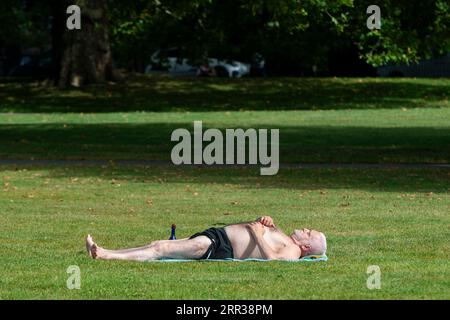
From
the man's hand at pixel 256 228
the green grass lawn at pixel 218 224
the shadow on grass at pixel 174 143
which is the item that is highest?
the man's hand at pixel 256 228

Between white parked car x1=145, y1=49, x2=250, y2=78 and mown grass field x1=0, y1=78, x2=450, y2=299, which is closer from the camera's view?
mown grass field x1=0, y1=78, x2=450, y2=299

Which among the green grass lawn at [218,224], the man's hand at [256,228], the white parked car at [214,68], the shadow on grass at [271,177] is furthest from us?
the white parked car at [214,68]

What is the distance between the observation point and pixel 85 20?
43.1 meters

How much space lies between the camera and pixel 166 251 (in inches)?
465

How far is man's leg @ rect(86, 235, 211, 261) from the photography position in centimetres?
1179

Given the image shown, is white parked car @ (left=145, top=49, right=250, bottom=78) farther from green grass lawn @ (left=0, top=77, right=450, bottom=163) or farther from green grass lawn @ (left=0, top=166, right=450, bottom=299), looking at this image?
green grass lawn @ (left=0, top=166, right=450, bottom=299)

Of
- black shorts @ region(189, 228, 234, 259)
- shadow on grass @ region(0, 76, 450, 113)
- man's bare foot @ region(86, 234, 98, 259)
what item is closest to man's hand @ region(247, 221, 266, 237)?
black shorts @ region(189, 228, 234, 259)

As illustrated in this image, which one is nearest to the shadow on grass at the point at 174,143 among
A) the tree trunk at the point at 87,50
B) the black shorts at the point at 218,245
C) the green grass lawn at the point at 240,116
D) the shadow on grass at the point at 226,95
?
the green grass lawn at the point at 240,116

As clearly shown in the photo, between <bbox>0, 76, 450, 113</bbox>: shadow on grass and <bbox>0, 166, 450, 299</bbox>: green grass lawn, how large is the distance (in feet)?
60.1

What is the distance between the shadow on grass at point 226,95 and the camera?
1700 inches

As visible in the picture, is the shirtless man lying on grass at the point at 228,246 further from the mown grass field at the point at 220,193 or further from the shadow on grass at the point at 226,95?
the shadow on grass at the point at 226,95

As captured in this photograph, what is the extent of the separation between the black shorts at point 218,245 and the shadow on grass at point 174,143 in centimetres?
1453

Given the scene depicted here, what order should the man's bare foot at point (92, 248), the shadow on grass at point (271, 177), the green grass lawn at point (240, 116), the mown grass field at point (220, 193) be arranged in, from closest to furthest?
the mown grass field at point (220, 193) → the man's bare foot at point (92, 248) → the shadow on grass at point (271, 177) → the green grass lawn at point (240, 116)

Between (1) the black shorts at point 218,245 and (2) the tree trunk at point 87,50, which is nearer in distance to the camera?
(1) the black shorts at point 218,245
